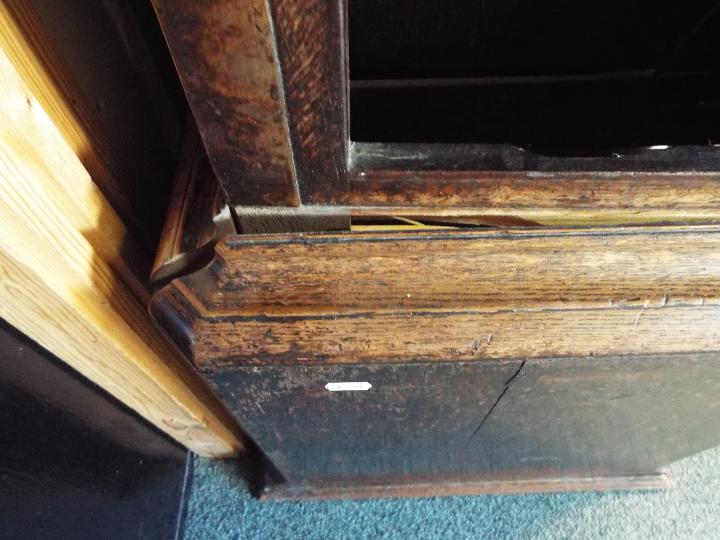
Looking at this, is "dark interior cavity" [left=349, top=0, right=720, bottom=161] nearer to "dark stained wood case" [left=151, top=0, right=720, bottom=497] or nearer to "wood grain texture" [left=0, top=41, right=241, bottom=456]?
"dark stained wood case" [left=151, top=0, right=720, bottom=497]

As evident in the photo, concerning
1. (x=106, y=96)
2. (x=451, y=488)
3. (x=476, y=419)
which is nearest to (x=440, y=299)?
(x=476, y=419)

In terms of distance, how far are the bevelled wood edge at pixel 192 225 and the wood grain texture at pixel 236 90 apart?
1.4 inches

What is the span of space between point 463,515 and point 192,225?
708 mm

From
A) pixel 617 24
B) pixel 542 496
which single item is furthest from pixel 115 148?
pixel 542 496

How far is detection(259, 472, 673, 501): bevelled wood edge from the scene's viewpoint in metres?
0.86

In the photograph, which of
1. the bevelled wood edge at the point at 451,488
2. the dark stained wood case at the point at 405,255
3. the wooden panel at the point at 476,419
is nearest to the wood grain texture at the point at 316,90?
the dark stained wood case at the point at 405,255

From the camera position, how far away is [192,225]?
0.41 metres

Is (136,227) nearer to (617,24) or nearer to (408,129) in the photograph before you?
(408,129)

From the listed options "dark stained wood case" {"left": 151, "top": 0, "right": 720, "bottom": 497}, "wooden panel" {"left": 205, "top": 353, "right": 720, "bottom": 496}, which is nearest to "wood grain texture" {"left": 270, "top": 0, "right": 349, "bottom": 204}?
"dark stained wood case" {"left": 151, "top": 0, "right": 720, "bottom": 497}

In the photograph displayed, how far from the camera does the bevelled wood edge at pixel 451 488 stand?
863 mm

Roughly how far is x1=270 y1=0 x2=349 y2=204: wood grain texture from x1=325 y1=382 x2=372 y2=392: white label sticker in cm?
17

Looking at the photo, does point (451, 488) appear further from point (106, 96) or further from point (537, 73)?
point (106, 96)

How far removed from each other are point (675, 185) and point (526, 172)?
0.11m

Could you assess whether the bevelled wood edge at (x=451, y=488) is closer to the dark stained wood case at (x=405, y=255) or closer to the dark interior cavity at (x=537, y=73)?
the dark stained wood case at (x=405, y=255)
